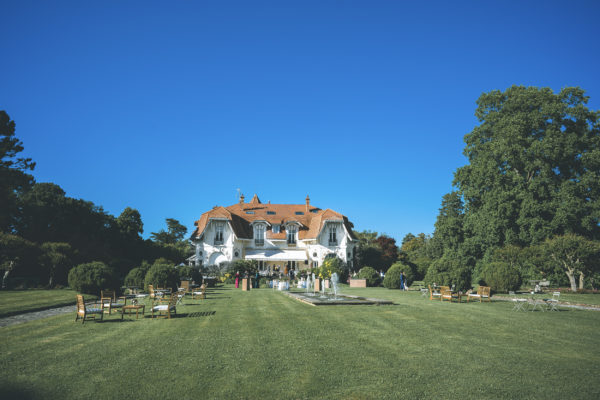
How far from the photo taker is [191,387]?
562 cm

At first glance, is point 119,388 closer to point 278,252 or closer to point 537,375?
point 537,375

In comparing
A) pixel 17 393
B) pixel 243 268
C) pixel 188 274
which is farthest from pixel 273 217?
pixel 17 393

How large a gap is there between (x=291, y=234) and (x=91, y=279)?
28836mm

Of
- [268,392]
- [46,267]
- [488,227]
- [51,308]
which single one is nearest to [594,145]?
[488,227]

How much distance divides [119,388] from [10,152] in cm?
3062

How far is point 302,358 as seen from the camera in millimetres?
7230

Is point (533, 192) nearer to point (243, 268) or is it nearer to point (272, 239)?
point (243, 268)

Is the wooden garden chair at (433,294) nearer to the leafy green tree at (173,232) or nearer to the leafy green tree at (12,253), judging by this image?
the leafy green tree at (12,253)

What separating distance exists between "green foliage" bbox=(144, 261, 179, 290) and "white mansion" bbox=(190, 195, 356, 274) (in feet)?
64.2

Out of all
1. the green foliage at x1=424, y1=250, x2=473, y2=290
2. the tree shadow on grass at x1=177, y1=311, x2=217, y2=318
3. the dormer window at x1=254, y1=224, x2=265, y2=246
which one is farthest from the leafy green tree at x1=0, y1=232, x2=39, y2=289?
the green foliage at x1=424, y1=250, x2=473, y2=290

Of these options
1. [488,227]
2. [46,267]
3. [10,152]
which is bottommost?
[46,267]

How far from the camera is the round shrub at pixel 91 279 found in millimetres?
18984

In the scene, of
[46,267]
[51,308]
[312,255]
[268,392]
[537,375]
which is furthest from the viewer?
[312,255]

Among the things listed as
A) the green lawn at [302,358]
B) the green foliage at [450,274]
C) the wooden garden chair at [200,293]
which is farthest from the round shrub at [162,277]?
the green foliage at [450,274]
